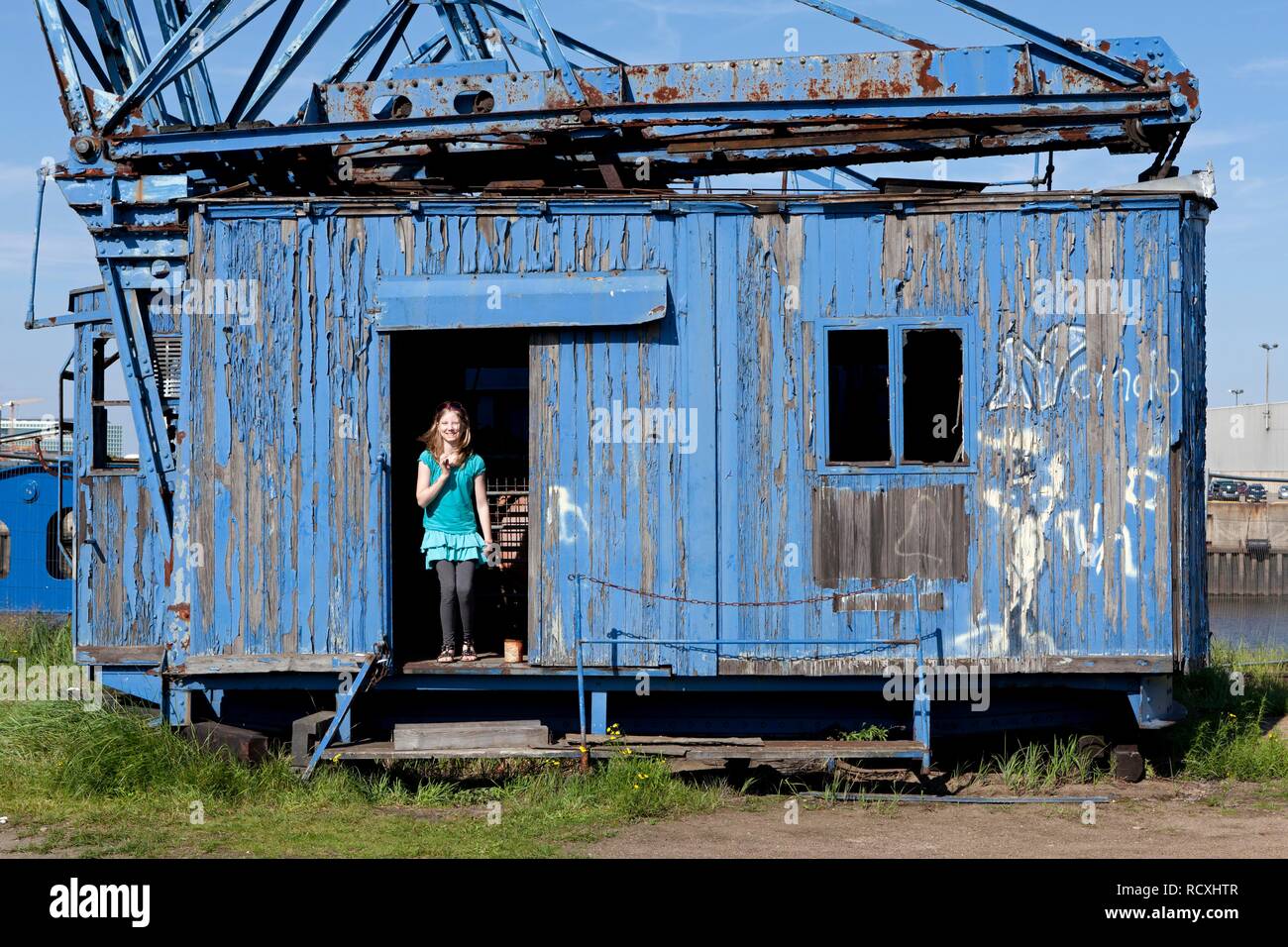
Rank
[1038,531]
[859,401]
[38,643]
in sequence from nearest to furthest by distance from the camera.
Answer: [1038,531] < [859,401] < [38,643]

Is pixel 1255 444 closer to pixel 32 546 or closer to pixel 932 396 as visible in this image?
pixel 32 546

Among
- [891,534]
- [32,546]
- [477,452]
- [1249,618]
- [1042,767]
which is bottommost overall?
[1249,618]

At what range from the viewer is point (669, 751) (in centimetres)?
848

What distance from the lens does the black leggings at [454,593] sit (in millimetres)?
8953

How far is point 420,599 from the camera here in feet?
34.3

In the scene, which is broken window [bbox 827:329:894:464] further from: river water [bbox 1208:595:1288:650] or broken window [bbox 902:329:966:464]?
river water [bbox 1208:595:1288:650]

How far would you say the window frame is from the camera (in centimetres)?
877

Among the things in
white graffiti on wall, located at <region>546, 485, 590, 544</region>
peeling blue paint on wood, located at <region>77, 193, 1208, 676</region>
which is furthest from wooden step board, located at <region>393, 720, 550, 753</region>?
white graffiti on wall, located at <region>546, 485, 590, 544</region>

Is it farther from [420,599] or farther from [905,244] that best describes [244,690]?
[905,244]

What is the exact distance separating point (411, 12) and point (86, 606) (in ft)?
19.3


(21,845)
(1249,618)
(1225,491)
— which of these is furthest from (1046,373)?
(1225,491)

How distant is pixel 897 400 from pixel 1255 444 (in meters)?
59.0
